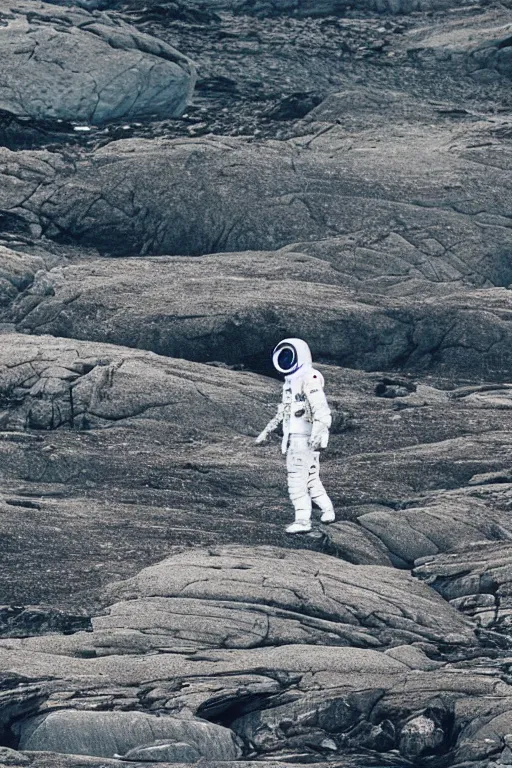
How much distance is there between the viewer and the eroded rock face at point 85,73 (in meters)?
29.3

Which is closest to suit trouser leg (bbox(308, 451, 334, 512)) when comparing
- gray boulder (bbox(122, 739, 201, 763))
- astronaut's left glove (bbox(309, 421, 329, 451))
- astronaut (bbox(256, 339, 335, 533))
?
astronaut (bbox(256, 339, 335, 533))

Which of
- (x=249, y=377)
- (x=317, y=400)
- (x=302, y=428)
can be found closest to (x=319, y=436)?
(x=302, y=428)

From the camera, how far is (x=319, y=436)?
62.7 feet

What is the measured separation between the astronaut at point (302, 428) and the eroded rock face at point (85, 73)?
11.6m

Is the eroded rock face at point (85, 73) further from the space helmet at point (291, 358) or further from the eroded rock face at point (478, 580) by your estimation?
the eroded rock face at point (478, 580)

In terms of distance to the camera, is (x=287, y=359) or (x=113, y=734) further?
(x=287, y=359)

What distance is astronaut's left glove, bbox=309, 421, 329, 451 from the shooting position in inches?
752

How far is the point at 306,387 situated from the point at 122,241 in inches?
332

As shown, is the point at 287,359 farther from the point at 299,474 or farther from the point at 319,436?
the point at 299,474

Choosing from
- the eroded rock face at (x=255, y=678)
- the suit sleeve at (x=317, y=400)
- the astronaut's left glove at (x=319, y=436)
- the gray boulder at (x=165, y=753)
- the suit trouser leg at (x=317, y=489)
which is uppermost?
the suit sleeve at (x=317, y=400)

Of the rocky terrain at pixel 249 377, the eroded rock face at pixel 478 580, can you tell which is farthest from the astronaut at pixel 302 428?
the eroded rock face at pixel 478 580

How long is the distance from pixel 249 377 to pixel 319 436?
3.88m

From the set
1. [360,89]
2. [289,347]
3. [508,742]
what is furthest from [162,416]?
[360,89]

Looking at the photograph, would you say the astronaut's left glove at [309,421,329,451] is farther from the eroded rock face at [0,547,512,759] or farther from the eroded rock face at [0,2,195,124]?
the eroded rock face at [0,2,195,124]
